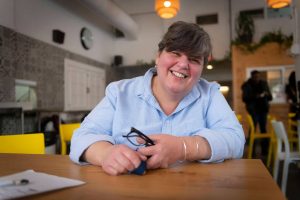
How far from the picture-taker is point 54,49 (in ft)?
20.1

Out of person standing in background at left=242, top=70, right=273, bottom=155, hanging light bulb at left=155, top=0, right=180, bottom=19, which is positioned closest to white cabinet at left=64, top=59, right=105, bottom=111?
hanging light bulb at left=155, top=0, right=180, bottom=19

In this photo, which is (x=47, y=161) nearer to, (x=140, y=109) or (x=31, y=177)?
(x=31, y=177)

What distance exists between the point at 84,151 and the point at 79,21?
677 centimetres

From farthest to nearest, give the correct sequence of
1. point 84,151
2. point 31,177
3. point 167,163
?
point 84,151 < point 167,163 < point 31,177

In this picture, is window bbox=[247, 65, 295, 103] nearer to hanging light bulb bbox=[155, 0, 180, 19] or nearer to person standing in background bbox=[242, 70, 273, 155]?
person standing in background bbox=[242, 70, 273, 155]

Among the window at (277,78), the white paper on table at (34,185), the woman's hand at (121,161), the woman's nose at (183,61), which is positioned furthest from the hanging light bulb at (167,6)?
Answer: the white paper on table at (34,185)

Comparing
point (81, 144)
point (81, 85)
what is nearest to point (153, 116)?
point (81, 144)

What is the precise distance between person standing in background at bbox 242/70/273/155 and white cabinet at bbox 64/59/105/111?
3849mm

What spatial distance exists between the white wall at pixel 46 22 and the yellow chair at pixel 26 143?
3807mm

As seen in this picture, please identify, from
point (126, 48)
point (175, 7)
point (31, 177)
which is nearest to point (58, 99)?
point (175, 7)

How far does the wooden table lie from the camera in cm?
68

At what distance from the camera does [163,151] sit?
927 millimetres

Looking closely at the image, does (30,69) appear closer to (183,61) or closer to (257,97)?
(257,97)

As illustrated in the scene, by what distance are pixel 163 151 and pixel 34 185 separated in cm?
39
